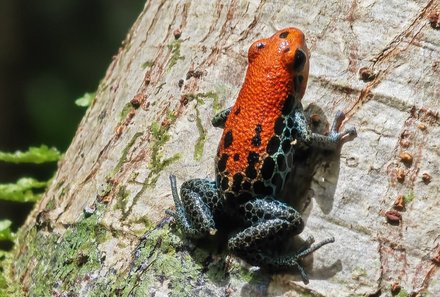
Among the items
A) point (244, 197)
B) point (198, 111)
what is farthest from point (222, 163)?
point (198, 111)

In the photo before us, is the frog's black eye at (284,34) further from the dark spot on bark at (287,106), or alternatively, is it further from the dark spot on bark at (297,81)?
the dark spot on bark at (287,106)

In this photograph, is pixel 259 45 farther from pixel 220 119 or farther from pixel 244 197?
pixel 244 197

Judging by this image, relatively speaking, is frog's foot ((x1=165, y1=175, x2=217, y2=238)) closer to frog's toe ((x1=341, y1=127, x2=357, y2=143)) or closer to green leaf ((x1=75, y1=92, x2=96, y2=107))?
frog's toe ((x1=341, y1=127, x2=357, y2=143))

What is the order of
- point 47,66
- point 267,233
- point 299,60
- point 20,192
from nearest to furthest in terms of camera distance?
point 267,233
point 299,60
point 20,192
point 47,66

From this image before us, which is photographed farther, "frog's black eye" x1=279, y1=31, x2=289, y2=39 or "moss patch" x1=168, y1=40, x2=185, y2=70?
"moss patch" x1=168, y1=40, x2=185, y2=70

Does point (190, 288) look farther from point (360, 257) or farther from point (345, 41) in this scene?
point (345, 41)

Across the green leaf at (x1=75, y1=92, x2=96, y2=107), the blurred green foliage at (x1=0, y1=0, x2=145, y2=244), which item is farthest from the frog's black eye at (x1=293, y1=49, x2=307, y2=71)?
the blurred green foliage at (x1=0, y1=0, x2=145, y2=244)

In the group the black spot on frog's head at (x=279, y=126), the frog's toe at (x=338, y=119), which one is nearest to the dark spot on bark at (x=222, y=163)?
the black spot on frog's head at (x=279, y=126)
